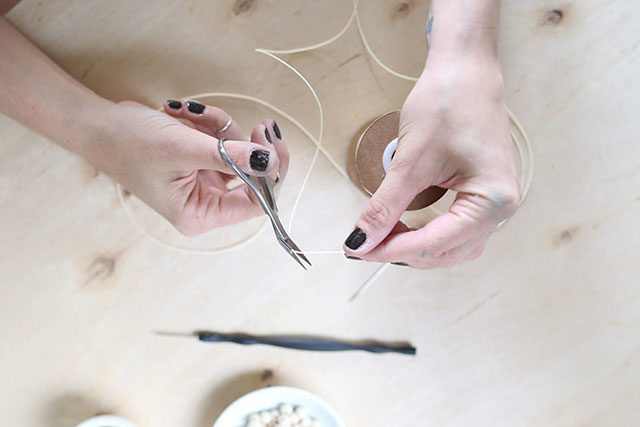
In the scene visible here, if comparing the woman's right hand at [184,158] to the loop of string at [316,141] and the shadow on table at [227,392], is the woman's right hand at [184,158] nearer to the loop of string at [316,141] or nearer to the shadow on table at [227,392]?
the loop of string at [316,141]

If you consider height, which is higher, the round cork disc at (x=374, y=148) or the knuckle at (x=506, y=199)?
the knuckle at (x=506, y=199)

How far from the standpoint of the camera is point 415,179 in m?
0.56

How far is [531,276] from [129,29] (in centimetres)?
57

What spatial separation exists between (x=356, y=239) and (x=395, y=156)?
0.09 metres

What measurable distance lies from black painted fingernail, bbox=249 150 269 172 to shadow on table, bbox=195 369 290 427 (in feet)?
0.98

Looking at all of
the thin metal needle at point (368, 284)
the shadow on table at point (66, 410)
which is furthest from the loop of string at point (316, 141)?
the shadow on table at point (66, 410)

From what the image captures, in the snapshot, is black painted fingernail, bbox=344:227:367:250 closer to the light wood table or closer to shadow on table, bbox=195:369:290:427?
the light wood table

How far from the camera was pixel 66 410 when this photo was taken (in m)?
0.73

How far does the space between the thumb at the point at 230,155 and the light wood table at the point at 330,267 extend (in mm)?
146

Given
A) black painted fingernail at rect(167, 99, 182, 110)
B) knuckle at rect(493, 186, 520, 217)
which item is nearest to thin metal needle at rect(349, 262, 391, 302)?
knuckle at rect(493, 186, 520, 217)

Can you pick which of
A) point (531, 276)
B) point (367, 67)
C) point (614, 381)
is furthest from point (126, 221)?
point (614, 381)

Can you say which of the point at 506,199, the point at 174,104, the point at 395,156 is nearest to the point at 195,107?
the point at 174,104

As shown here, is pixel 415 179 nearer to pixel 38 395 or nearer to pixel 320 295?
pixel 320 295

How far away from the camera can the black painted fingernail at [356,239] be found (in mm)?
566
